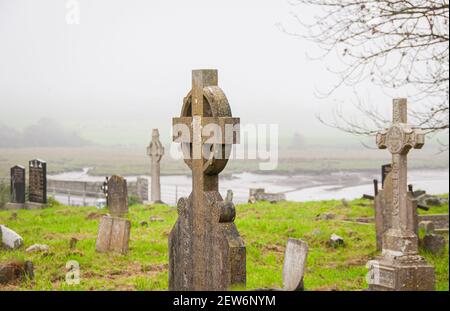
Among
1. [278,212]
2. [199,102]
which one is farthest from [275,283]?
[278,212]

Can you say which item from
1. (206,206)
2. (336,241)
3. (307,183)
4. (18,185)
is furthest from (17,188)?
(307,183)

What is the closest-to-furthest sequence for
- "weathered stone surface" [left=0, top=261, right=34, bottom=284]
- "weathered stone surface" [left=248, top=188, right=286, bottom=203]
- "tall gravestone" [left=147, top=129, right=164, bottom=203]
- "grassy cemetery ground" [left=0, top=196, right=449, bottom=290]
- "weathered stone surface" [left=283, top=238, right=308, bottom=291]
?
"weathered stone surface" [left=283, top=238, right=308, bottom=291] < "weathered stone surface" [left=0, top=261, right=34, bottom=284] < "grassy cemetery ground" [left=0, top=196, right=449, bottom=290] < "tall gravestone" [left=147, top=129, right=164, bottom=203] < "weathered stone surface" [left=248, top=188, right=286, bottom=203]

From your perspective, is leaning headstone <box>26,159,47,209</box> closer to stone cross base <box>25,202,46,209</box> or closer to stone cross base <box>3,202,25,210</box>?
stone cross base <box>25,202,46,209</box>

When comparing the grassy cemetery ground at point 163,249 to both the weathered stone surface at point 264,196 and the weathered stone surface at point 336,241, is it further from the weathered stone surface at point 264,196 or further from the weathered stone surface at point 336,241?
the weathered stone surface at point 264,196

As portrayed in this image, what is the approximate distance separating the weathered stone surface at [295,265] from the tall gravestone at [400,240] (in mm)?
1585

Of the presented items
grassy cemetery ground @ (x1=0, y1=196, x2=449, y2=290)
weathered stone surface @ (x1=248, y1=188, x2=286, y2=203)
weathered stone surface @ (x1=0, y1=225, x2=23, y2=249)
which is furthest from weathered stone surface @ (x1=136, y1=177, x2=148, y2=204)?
weathered stone surface @ (x1=0, y1=225, x2=23, y2=249)

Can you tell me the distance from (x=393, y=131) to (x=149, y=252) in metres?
4.82

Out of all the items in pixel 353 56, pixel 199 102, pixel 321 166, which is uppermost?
pixel 353 56

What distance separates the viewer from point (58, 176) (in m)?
33.3

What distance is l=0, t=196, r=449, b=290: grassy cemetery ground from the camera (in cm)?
1156

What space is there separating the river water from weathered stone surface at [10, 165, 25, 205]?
6.80m

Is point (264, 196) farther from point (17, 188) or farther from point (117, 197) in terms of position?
point (117, 197)

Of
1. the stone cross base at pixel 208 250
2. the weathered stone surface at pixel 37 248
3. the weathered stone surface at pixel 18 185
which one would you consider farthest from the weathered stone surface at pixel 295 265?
the weathered stone surface at pixel 18 185
